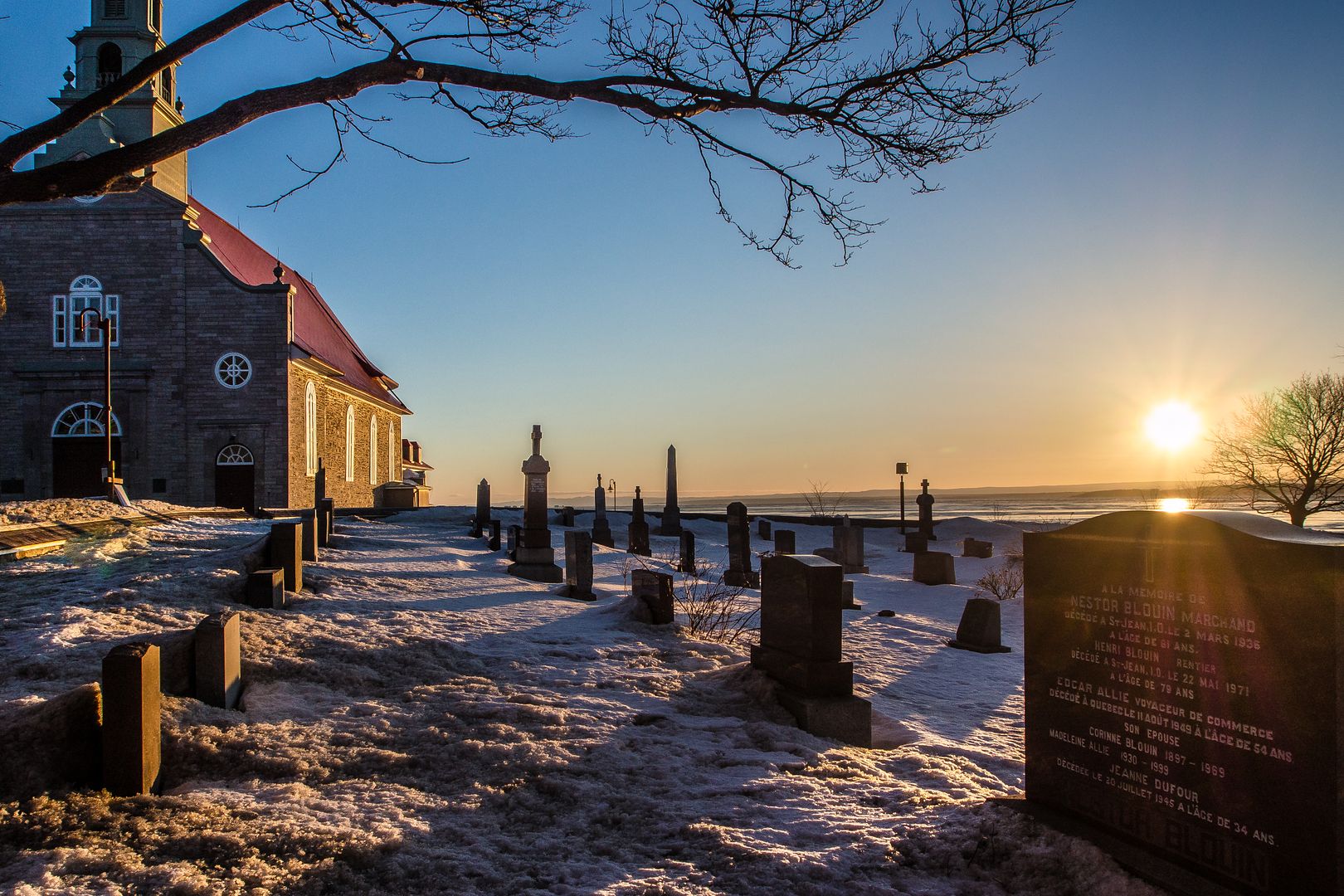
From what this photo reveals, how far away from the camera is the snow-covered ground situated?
2.96 m

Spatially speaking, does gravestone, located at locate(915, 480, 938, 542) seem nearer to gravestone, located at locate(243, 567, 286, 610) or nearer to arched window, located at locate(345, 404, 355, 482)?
gravestone, located at locate(243, 567, 286, 610)

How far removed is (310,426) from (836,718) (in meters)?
25.8

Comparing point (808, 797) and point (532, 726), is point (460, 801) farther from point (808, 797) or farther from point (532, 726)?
point (808, 797)

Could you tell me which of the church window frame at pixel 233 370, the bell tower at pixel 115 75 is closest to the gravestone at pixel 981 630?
the church window frame at pixel 233 370

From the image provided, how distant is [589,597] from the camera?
10086 mm

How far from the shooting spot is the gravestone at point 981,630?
9117 mm

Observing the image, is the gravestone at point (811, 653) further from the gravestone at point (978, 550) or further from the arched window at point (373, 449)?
the arched window at point (373, 449)

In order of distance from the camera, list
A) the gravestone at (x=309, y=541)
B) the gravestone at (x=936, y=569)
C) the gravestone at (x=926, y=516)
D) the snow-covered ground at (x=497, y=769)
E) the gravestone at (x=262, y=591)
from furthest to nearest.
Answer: the gravestone at (x=926, y=516), the gravestone at (x=936, y=569), the gravestone at (x=309, y=541), the gravestone at (x=262, y=591), the snow-covered ground at (x=497, y=769)

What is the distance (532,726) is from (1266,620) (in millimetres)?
3678

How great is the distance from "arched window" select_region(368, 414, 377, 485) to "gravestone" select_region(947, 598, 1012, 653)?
30.2 m

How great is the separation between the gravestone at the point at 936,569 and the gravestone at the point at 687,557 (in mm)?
4681

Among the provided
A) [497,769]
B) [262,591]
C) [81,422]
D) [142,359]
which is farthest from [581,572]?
[81,422]

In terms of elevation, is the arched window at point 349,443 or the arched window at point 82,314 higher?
the arched window at point 82,314

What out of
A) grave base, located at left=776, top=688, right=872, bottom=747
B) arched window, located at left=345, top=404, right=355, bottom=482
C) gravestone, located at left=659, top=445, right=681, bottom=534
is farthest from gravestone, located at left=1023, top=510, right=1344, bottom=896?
arched window, located at left=345, top=404, right=355, bottom=482
